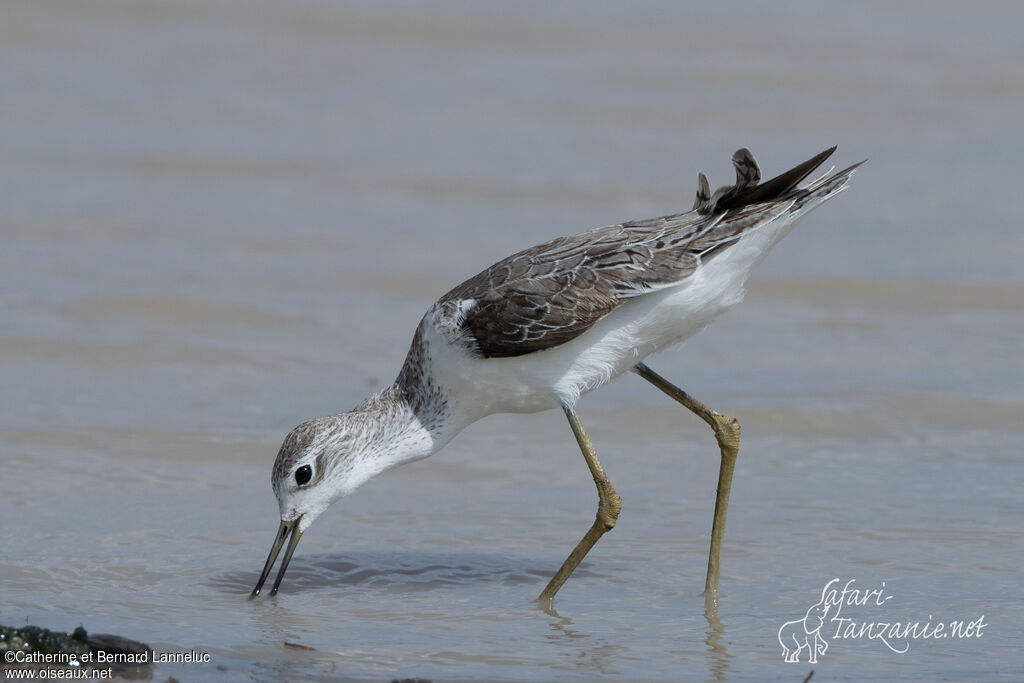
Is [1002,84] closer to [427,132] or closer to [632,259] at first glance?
[427,132]

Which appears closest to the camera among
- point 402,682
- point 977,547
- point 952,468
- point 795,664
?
point 402,682

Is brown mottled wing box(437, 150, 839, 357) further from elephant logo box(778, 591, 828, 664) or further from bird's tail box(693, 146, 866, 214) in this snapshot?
elephant logo box(778, 591, 828, 664)

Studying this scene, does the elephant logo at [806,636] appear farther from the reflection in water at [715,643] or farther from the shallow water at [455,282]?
the reflection in water at [715,643]

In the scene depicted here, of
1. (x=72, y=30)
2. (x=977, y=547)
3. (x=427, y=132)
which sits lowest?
(x=977, y=547)

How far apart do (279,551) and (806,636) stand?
2.70 metres

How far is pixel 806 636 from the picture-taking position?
7.01 metres

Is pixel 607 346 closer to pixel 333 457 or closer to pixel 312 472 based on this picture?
pixel 333 457

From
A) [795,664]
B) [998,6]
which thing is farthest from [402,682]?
[998,6]

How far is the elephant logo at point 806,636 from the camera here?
6.79 metres

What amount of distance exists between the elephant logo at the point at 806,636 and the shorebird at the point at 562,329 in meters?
0.61

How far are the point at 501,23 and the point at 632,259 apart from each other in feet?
41.6

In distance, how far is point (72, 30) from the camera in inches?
751

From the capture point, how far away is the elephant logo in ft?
22.3

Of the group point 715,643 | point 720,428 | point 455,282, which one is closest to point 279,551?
point 715,643
